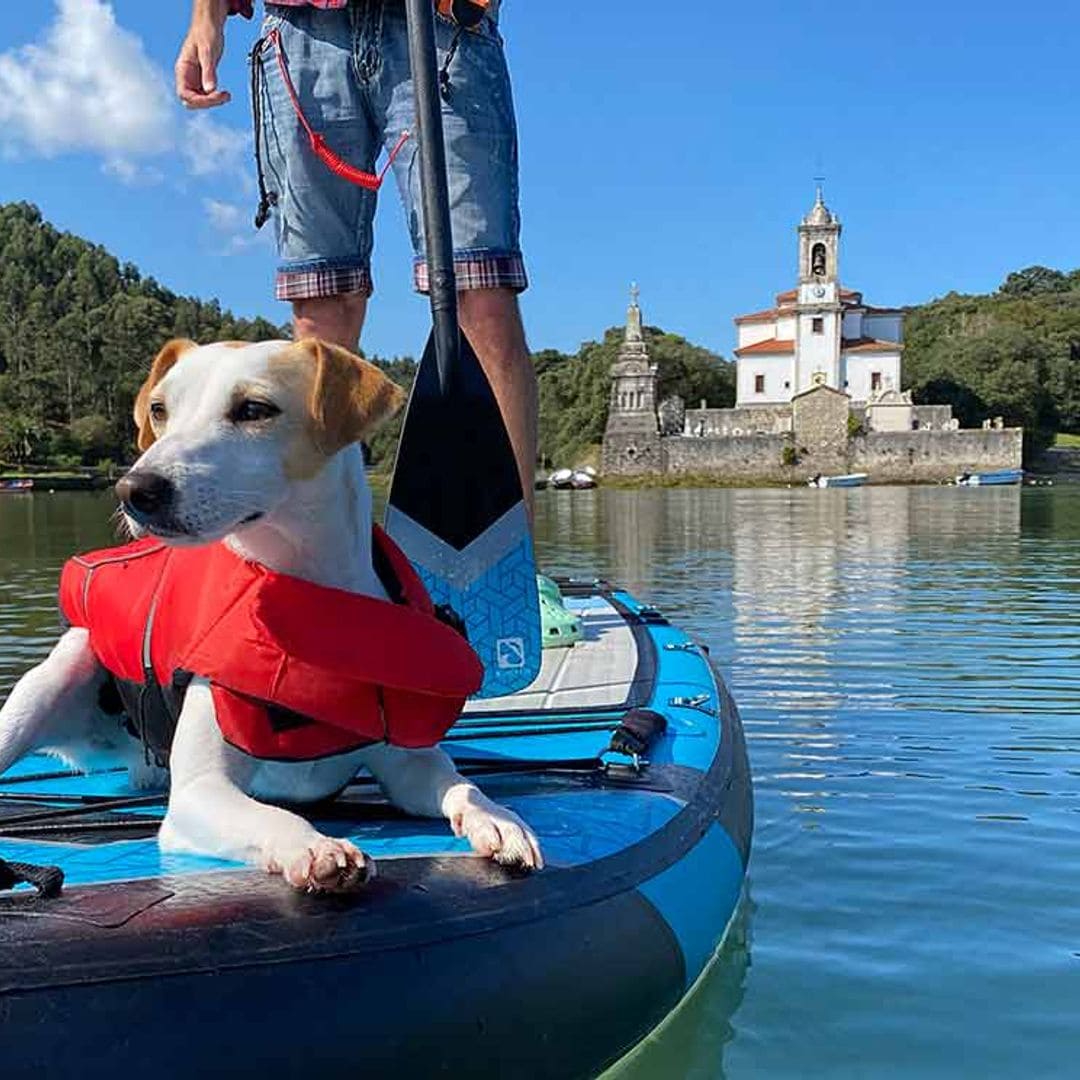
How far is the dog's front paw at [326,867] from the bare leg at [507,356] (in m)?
2.12

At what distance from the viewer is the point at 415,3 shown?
3.49 meters

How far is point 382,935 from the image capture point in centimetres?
185

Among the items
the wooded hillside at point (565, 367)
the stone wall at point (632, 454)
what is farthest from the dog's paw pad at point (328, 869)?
the stone wall at point (632, 454)

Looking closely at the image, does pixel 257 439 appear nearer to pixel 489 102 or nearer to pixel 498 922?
pixel 498 922

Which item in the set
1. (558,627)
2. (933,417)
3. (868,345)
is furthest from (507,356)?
(868,345)

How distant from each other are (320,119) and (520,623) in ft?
5.79

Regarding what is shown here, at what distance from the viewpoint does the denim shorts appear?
393 centimetres

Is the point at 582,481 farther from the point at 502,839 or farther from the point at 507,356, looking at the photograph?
the point at 502,839

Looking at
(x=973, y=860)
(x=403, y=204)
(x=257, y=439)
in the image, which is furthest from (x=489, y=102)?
(x=973, y=860)

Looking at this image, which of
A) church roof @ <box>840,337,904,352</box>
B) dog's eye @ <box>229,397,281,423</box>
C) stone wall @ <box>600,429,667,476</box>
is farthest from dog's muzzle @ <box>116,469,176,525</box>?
church roof @ <box>840,337,904,352</box>

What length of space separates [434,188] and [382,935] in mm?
2356

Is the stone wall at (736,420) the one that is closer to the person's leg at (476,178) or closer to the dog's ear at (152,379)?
the person's leg at (476,178)

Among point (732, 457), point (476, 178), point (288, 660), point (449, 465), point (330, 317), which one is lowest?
point (288, 660)

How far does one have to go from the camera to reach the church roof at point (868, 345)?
75375 mm
